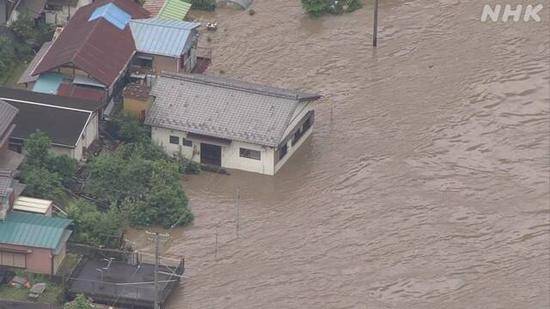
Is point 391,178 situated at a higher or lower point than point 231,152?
lower

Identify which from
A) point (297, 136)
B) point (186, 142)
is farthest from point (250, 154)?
point (186, 142)

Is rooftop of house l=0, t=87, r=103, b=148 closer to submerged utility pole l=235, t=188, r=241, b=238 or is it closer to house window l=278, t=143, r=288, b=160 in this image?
submerged utility pole l=235, t=188, r=241, b=238

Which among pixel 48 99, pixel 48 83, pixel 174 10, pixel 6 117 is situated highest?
pixel 174 10

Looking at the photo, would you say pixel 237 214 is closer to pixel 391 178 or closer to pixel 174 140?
pixel 174 140

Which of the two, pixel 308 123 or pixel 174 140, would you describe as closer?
pixel 174 140

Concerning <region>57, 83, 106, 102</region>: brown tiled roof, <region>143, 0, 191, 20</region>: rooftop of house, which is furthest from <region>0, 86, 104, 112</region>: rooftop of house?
<region>143, 0, 191, 20</region>: rooftop of house

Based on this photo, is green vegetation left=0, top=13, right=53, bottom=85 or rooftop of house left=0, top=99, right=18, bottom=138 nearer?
rooftop of house left=0, top=99, right=18, bottom=138
